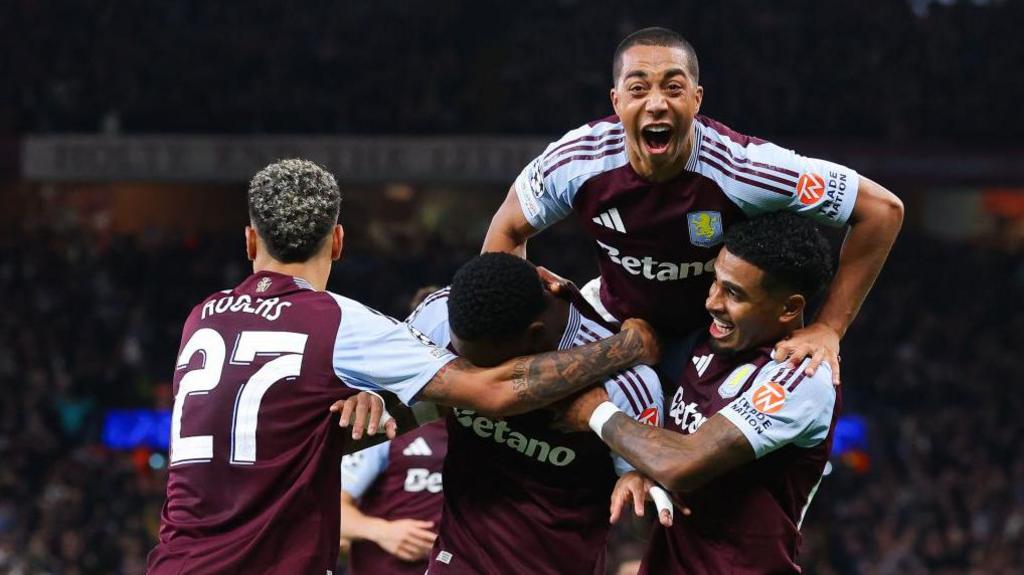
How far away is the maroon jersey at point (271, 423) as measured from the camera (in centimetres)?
376

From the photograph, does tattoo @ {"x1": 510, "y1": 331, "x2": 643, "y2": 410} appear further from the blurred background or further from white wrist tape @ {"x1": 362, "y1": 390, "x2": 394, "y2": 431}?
the blurred background

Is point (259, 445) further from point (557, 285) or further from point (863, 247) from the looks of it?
point (863, 247)

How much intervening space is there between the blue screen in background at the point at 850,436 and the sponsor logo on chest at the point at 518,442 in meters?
12.9

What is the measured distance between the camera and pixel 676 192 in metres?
4.30

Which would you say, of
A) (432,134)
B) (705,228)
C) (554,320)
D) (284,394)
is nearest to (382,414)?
(284,394)

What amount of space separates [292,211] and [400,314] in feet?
49.2

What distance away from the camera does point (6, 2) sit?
1975 centimetres

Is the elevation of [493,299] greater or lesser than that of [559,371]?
greater

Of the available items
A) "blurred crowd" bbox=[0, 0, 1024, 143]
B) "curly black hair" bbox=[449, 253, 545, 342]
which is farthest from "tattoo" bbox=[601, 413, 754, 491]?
"blurred crowd" bbox=[0, 0, 1024, 143]

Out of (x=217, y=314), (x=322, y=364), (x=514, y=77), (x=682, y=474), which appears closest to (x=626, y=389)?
(x=682, y=474)

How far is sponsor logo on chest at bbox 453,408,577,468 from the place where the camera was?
4.12 meters

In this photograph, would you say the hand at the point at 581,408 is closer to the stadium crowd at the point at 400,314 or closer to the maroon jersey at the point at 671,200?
the maroon jersey at the point at 671,200

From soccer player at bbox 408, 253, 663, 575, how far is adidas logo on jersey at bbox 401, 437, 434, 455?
4.26 ft

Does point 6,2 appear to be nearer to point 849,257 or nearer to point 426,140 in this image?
point 426,140
